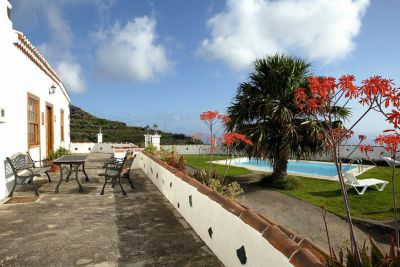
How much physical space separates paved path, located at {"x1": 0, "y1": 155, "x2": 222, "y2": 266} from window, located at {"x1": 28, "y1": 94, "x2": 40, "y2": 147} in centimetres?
325

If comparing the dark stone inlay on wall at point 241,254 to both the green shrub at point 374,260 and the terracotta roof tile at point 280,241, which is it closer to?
the terracotta roof tile at point 280,241

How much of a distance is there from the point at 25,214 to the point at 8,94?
2.89 metres

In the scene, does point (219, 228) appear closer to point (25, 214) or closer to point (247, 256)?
point (247, 256)

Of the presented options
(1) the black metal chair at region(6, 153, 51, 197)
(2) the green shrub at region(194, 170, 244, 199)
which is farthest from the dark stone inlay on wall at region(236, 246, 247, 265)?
(1) the black metal chair at region(6, 153, 51, 197)

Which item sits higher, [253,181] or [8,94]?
[8,94]

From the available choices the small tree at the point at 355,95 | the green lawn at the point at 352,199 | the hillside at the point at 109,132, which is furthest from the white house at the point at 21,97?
the hillside at the point at 109,132

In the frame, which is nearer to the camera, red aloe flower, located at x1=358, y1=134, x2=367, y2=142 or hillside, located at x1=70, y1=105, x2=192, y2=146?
red aloe flower, located at x1=358, y1=134, x2=367, y2=142

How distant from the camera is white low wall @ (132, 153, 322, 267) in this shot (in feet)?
7.18

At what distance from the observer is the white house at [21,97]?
6.14 metres

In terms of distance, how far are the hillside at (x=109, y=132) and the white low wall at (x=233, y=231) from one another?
2285cm

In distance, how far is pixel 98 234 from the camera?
13.6 feet

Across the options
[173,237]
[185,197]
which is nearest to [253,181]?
[185,197]

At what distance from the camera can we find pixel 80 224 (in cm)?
459

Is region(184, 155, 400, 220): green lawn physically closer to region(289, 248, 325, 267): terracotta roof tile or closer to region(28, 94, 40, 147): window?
region(289, 248, 325, 267): terracotta roof tile
